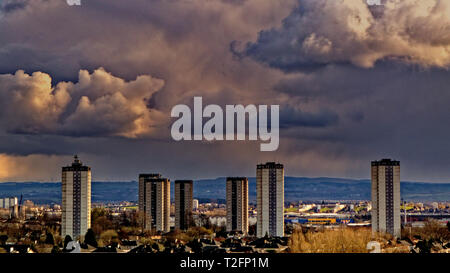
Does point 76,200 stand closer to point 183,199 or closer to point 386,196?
point 183,199

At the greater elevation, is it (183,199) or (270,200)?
(270,200)

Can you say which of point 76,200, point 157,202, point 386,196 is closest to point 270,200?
point 386,196

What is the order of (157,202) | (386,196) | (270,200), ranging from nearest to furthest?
(386,196), (270,200), (157,202)

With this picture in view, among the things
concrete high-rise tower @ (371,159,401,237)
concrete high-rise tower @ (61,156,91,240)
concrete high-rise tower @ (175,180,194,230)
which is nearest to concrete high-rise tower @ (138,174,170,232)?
concrete high-rise tower @ (175,180,194,230)

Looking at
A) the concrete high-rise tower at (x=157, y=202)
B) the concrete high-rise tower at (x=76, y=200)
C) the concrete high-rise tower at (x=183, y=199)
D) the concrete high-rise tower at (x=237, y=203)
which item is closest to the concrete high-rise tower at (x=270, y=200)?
the concrete high-rise tower at (x=237, y=203)

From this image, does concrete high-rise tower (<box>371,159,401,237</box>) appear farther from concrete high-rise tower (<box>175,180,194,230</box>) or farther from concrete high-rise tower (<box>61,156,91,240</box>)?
concrete high-rise tower (<box>175,180,194,230</box>)

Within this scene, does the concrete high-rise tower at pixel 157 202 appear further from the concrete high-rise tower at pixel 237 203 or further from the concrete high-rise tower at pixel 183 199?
the concrete high-rise tower at pixel 237 203
